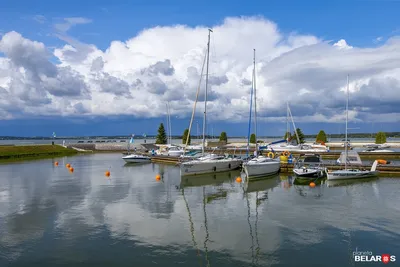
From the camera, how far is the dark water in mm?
14977

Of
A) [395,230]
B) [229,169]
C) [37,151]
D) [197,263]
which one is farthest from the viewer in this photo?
[37,151]

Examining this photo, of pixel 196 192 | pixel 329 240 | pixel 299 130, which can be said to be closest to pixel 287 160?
pixel 196 192

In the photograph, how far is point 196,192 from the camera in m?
31.3

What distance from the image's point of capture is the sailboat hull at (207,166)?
40.9 metres

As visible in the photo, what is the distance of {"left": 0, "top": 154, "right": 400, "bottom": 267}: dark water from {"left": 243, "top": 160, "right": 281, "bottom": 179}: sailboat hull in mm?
4572

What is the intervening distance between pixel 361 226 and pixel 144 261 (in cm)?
1298

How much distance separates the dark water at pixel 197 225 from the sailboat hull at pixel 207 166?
6913 mm

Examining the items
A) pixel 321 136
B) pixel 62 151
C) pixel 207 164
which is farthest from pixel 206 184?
pixel 321 136

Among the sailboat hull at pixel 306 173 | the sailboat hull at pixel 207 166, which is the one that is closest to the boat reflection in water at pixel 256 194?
the sailboat hull at pixel 306 173

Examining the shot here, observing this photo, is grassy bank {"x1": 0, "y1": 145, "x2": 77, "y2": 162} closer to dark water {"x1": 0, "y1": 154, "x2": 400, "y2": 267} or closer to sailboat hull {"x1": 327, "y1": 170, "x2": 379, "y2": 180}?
dark water {"x1": 0, "y1": 154, "x2": 400, "y2": 267}

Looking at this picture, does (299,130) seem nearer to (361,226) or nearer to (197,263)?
(361,226)

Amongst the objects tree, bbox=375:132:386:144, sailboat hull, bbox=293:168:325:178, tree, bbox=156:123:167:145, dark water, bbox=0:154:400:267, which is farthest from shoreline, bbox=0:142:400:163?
dark water, bbox=0:154:400:267

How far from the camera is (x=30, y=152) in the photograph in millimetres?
77688

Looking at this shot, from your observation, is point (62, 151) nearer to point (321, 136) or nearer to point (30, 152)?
point (30, 152)
